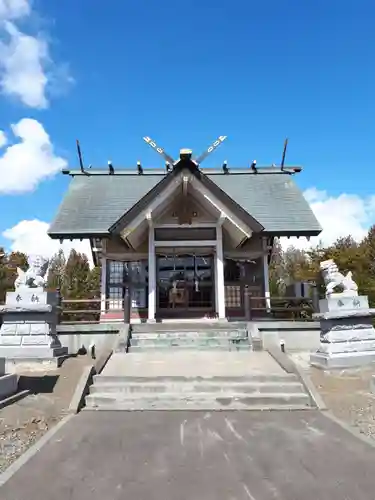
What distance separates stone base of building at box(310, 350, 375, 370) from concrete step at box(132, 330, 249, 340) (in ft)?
7.47

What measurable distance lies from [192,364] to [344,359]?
356cm

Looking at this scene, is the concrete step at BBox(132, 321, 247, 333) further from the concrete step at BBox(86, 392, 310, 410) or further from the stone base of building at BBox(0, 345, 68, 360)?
the concrete step at BBox(86, 392, 310, 410)

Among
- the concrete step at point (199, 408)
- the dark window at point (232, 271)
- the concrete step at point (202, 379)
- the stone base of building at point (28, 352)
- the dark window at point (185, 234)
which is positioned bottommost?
the concrete step at point (199, 408)

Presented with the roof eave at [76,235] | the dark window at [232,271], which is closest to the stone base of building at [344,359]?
the dark window at [232,271]

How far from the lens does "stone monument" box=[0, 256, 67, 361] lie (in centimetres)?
979

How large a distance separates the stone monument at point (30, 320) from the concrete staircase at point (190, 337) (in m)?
2.19

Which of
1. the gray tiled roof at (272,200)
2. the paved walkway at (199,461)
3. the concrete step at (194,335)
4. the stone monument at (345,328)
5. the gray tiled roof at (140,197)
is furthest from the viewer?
the gray tiled roof at (272,200)

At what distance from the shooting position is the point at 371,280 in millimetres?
16484

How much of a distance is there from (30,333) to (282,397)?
6611mm

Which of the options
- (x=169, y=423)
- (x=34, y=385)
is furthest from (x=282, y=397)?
(x=34, y=385)

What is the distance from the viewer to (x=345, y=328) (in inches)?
367

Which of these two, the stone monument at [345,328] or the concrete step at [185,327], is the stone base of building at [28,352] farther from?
the stone monument at [345,328]

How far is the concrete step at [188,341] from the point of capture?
34.5 ft

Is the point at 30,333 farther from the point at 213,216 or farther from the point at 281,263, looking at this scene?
the point at 281,263
